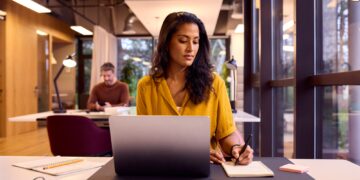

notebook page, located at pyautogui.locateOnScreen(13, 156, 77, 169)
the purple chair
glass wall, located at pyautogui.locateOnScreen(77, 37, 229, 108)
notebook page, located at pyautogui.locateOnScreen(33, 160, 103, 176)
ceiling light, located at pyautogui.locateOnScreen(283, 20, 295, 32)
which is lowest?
the purple chair

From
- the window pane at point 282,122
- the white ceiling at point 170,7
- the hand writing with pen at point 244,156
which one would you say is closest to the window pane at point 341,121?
the hand writing with pen at point 244,156

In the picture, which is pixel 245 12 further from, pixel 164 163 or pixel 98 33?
pixel 98 33

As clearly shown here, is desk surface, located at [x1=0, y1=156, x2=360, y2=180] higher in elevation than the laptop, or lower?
lower

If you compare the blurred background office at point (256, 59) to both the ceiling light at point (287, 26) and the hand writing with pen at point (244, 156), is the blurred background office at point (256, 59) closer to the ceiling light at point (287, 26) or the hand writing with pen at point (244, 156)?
the ceiling light at point (287, 26)

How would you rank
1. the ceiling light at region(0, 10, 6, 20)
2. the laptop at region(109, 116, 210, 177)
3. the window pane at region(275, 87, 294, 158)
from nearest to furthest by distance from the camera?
the laptop at region(109, 116, 210, 177)
the window pane at region(275, 87, 294, 158)
the ceiling light at region(0, 10, 6, 20)

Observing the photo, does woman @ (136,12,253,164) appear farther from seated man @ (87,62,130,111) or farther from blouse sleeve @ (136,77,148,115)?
seated man @ (87,62,130,111)

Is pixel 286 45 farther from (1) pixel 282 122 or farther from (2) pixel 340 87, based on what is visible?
(2) pixel 340 87

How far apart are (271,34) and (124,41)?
829 cm

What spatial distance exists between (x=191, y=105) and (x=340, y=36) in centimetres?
125

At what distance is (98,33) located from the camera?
10.3 metres

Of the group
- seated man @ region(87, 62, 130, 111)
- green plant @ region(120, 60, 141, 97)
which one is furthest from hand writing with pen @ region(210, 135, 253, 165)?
green plant @ region(120, 60, 141, 97)

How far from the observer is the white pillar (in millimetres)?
2160

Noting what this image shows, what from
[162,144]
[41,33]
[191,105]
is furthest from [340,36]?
[41,33]

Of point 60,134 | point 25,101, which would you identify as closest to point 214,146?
point 60,134
